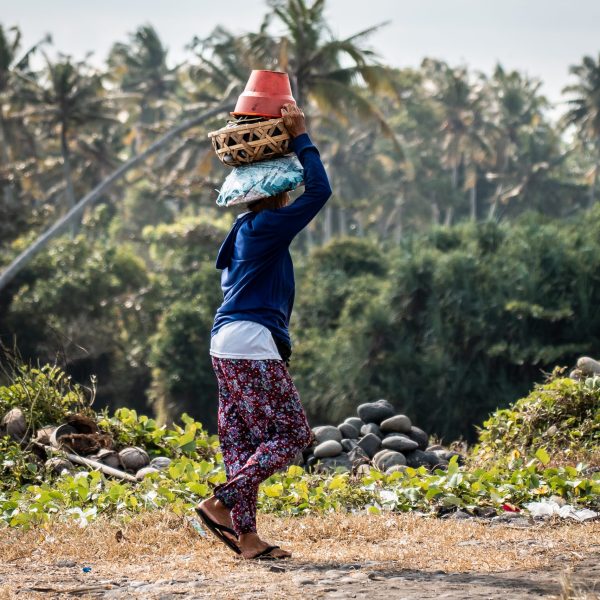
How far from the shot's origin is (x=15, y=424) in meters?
8.55

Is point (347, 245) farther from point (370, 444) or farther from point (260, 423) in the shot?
point (260, 423)

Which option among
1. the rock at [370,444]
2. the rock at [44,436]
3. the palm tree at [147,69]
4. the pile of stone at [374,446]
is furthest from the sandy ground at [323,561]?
the palm tree at [147,69]

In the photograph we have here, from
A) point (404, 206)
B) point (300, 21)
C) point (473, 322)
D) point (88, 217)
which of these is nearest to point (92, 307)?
point (300, 21)

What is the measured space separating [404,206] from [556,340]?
32271mm

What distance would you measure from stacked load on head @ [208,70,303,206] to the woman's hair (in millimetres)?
64

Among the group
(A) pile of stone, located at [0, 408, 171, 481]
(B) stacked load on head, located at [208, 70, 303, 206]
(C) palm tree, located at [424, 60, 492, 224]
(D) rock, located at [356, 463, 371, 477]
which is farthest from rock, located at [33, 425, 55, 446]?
(C) palm tree, located at [424, 60, 492, 224]

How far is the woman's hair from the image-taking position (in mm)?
5051

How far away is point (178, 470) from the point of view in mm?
7004

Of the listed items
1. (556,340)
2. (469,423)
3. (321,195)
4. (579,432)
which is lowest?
(469,423)

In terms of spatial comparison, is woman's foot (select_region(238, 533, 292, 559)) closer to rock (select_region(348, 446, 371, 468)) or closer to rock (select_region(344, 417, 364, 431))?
rock (select_region(348, 446, 371, 468))

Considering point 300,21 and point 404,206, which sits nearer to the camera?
point 300,21

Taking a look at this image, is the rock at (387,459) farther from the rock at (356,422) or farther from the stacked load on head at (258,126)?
the stacked load on head at (258,126)

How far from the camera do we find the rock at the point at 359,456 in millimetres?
9258

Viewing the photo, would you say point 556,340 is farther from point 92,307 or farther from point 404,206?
point 404,206
